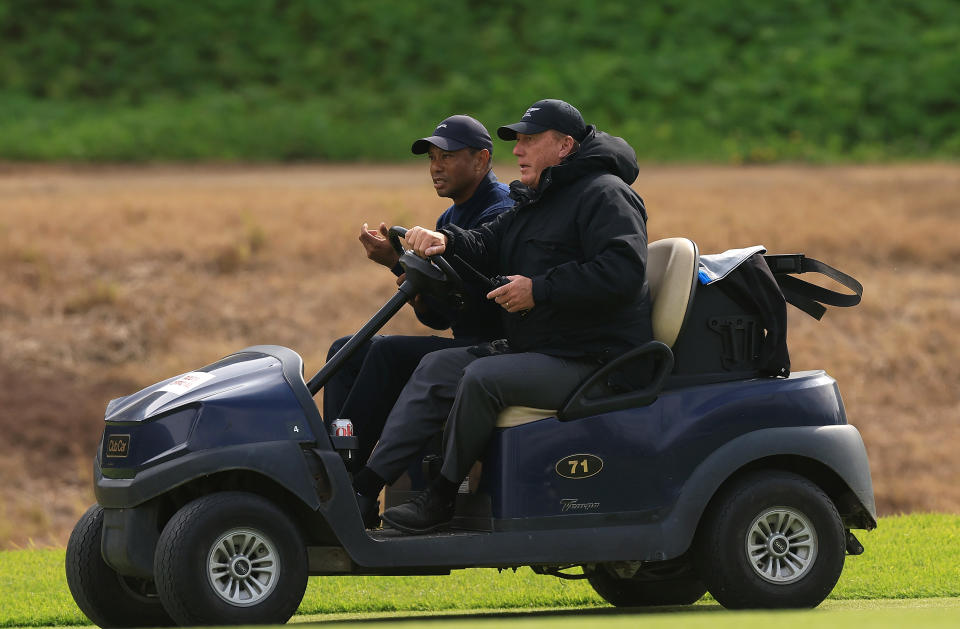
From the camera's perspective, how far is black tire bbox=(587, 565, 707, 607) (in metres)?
7.77

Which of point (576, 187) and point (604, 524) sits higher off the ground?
point (576, 187)

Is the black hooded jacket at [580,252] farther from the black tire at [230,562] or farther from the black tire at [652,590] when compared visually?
the black tire at [652,590]

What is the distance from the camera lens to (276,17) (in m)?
34.8

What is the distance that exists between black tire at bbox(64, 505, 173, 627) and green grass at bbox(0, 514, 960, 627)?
0.80m

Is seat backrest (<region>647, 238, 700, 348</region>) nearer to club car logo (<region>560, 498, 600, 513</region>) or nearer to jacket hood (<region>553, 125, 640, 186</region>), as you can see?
jacket hood (<region>553, 125, 640, 186</region>)

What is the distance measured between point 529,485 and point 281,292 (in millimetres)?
11811

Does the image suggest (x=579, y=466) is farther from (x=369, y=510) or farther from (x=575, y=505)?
(x=369, y=510)

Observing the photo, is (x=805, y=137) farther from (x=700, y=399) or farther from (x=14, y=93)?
(x=700, y=399)

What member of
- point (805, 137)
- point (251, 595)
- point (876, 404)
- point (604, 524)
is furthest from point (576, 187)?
point (805, 137)

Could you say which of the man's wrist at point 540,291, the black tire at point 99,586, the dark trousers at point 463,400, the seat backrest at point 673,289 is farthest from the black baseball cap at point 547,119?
the black tire at point 99,586

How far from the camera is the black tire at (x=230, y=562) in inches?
235

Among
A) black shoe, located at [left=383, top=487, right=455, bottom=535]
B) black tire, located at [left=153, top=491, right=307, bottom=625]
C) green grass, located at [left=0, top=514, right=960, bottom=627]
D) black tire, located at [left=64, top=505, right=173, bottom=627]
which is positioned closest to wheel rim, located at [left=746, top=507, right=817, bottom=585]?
green grass, located at [left=0, top=514, right=960, bottom=627]

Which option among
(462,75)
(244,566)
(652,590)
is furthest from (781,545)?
(462,75)

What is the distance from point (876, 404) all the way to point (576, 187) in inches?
420
